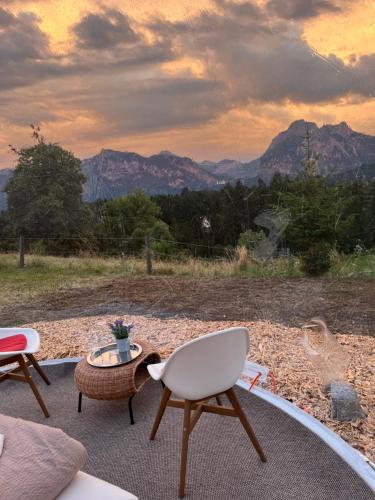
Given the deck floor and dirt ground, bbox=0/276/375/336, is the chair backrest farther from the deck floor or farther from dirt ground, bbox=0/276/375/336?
dirt ground, bbox=0/276/375/336

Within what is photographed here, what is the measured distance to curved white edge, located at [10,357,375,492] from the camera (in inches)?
76.4

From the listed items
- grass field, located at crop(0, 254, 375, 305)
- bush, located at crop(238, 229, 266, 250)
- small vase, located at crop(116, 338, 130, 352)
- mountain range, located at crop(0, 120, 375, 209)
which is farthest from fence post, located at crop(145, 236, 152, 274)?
mountain range, located at crop(0, 120, 375, 209)

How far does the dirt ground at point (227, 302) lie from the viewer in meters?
4.95

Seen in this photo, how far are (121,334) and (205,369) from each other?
101cm

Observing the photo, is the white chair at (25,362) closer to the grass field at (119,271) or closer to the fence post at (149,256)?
the grass field at (119,271)

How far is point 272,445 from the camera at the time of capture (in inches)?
87.1

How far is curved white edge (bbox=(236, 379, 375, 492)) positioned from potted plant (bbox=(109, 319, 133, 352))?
80cm

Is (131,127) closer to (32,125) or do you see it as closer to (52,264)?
(52,264)

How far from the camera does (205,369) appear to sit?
6.38 feet

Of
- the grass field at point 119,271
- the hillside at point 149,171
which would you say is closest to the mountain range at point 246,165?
the hillside at point 149,171

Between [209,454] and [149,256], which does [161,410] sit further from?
[149,256]

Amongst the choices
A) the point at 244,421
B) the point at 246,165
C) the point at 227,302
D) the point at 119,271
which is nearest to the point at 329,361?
the point at 244,421

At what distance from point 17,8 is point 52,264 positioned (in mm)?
5171

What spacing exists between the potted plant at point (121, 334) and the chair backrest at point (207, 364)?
0.90 meters
